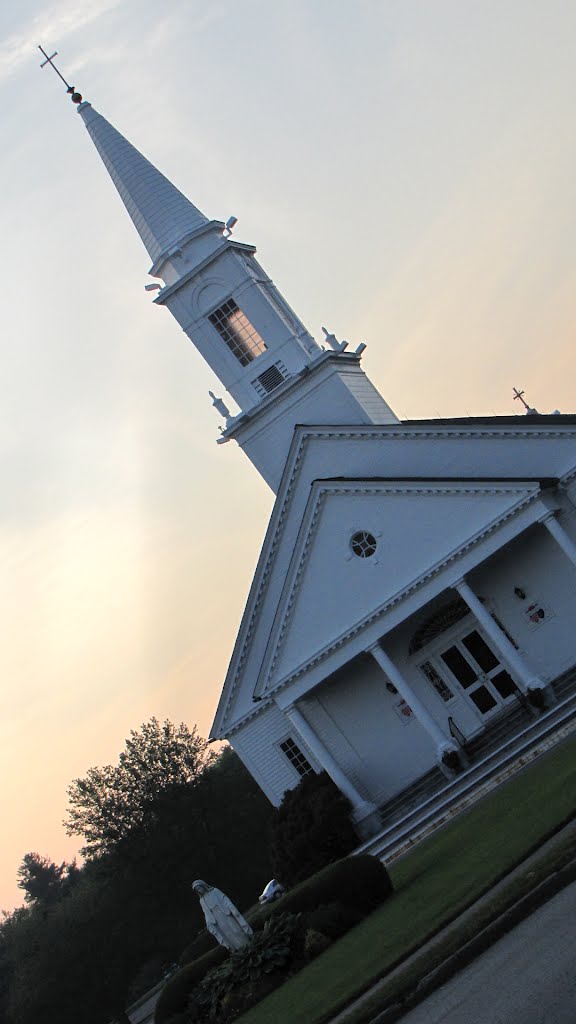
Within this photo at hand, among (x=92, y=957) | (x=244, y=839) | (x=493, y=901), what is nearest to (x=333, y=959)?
(x=493, y=901)

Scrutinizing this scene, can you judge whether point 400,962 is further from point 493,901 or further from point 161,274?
point 161,274

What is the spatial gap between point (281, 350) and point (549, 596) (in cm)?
1192

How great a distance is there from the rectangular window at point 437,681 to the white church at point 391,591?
0.15 ft

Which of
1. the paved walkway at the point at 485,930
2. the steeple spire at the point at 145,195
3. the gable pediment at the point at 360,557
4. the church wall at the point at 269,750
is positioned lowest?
the paved walkway at the point at 485,930

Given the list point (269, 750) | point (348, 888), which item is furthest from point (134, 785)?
Result: point (348, 888)

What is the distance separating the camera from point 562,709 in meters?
29.7

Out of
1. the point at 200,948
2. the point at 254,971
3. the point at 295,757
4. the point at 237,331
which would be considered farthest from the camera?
the point at 237,331

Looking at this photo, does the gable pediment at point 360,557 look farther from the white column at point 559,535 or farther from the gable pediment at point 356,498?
the white column at point 559,535

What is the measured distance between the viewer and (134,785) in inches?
2349

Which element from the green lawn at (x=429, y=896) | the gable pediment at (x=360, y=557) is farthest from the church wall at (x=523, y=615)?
the green lawn at (x=429, y=896)

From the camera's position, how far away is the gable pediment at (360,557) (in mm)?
33094

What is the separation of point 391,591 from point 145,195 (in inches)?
664

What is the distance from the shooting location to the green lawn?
14.2m

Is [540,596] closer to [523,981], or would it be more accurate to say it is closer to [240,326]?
[240,326]
